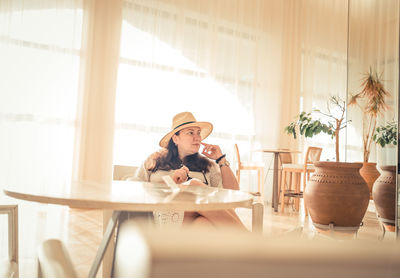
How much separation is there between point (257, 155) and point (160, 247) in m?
6.02

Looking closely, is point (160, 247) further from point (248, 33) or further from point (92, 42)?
point (248, 33)

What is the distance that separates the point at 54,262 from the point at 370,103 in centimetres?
336

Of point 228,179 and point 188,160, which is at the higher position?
point 188,160

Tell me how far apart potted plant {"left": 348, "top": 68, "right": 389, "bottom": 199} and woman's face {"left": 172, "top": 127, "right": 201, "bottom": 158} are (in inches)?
76.1

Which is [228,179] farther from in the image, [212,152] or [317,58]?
[317,58]

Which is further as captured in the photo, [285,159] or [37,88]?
[285,159]

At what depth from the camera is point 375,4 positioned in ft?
11.3

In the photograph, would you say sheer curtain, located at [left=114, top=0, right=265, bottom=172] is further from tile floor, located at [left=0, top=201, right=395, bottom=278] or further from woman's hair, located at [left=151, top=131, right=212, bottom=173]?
woman's hair, located at [left=151, top=131, right=212, bottom=173]

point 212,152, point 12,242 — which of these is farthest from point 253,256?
point 212,152

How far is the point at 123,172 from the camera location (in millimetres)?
2318

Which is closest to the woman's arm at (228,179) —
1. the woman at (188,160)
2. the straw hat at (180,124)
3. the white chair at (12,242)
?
the woman at (188,160)

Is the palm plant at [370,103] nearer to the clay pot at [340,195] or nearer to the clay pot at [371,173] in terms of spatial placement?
the clay pot at [371,173]

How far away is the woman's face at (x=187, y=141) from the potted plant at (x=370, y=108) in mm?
1934

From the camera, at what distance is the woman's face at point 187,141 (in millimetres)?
2301
